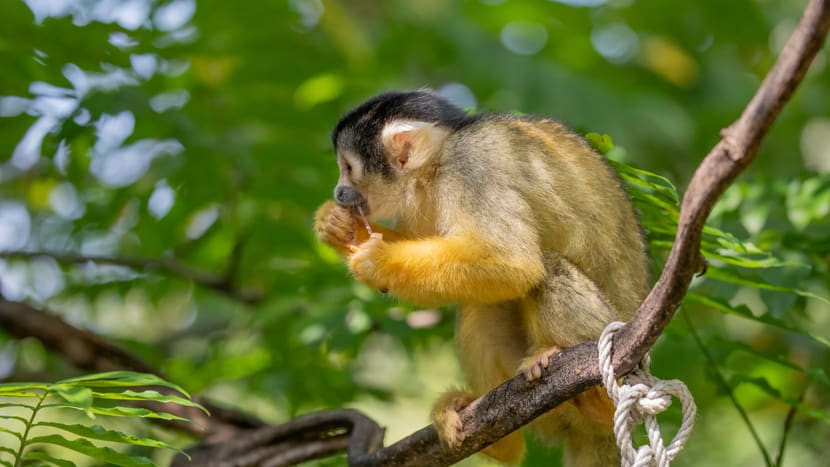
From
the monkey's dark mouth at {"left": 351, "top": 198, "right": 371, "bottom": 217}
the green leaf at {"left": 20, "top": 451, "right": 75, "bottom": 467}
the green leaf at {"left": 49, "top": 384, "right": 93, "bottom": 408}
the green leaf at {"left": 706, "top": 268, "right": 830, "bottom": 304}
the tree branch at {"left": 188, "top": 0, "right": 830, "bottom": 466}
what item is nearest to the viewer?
the tree branch at {"left": 188, "top": 0, "right": 830, "bottom": 466}

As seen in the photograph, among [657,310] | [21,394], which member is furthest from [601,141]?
[21,394]

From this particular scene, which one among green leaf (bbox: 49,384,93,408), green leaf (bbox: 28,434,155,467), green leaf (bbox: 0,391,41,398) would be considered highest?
green leaf (bbox: 49,384,93,408)

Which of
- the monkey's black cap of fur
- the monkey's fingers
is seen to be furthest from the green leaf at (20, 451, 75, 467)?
the monkey's black cap of fur

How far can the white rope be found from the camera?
2.31m

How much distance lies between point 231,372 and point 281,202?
3.04ft

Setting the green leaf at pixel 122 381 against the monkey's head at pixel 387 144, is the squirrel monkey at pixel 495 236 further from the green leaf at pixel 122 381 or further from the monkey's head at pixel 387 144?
the green leaf at pixel 122 381

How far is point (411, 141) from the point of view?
11.2 feet

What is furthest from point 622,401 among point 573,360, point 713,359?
point 713,359

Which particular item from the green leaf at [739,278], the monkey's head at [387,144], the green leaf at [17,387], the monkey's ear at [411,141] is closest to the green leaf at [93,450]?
the green leaf at [17,387]

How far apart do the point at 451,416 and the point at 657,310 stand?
113 cm

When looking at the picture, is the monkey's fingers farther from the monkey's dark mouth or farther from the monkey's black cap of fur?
the monkey's black cap of fur

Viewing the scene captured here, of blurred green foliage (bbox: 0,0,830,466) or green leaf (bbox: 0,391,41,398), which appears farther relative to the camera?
blurred green foliage (bbox: 0,0,830,466)

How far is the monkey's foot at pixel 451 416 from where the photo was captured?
9.71 feet

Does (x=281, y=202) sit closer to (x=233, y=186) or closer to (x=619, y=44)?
(x=233, y=186)
